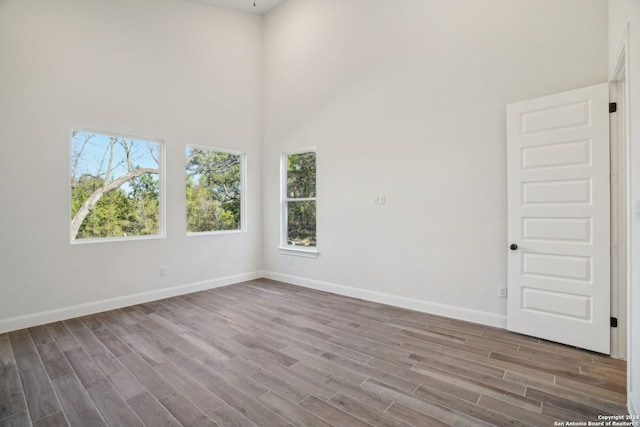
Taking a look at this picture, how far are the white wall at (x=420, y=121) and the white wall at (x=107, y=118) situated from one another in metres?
1.08

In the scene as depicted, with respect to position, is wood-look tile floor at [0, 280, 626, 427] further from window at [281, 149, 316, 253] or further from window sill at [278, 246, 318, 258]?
window at [281, 149, 316, 253]

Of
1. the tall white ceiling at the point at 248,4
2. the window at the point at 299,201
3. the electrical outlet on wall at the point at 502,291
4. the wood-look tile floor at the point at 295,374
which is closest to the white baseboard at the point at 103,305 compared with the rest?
the wood-look tile floor at the point at 295,374

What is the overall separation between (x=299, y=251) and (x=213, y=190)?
70.0 inches

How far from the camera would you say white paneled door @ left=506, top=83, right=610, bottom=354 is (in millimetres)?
2668

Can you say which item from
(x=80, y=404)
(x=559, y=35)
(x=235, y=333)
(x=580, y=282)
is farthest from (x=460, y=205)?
(x=80, y=404)

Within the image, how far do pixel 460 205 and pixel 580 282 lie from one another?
127 centimetres

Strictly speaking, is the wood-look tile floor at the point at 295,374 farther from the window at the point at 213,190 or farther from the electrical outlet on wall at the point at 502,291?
the window at the point at 213,190

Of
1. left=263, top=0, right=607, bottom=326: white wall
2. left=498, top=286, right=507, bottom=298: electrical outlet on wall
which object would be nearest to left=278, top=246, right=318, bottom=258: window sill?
left=263, top=0, right=607, bottom=326: white wall

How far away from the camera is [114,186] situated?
13.5ft

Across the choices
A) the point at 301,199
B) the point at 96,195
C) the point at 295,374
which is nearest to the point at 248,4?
the point at 301,199

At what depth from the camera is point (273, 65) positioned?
5551mm

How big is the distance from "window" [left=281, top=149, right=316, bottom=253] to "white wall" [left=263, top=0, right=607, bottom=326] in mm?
228

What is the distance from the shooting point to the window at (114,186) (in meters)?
3.84

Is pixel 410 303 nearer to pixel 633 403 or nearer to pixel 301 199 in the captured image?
pixel 633 403
